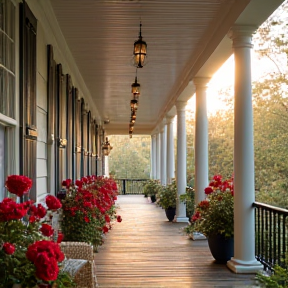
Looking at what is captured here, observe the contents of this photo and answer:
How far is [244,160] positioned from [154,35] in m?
2.22

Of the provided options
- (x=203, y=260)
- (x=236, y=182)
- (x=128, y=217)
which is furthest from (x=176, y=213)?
(x=236, y=182)

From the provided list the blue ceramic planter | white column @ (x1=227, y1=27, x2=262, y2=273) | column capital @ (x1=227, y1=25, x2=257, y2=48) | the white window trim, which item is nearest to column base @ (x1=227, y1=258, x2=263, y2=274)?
white column @ (x1=227, y1=27, x2=262, y2=273)

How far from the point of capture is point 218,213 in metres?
6.02

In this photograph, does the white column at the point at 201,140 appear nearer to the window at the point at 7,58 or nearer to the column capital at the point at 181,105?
the column capital at the point at 181,105

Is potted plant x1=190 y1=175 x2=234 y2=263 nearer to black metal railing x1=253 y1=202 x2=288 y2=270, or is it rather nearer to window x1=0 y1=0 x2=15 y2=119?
black metal railing x1=253 y1=202 x2=288 y2=270

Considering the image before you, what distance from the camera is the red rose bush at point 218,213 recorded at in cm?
596

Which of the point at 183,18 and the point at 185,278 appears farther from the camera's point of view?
the point at 183,18

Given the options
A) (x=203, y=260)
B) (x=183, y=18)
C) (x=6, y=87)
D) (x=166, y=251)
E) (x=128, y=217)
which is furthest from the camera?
(x=128, y=217)

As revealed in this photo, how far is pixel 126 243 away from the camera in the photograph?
7656mm

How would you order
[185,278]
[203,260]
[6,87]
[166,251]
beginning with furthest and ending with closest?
[166,251] < [203,260] < [185,278] < [6,87]

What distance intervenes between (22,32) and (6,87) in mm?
667

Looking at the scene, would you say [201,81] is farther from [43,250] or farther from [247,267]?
[43,250]

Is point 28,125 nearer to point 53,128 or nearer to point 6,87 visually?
point 6,87

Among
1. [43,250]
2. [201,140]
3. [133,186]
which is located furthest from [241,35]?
[133,186]
